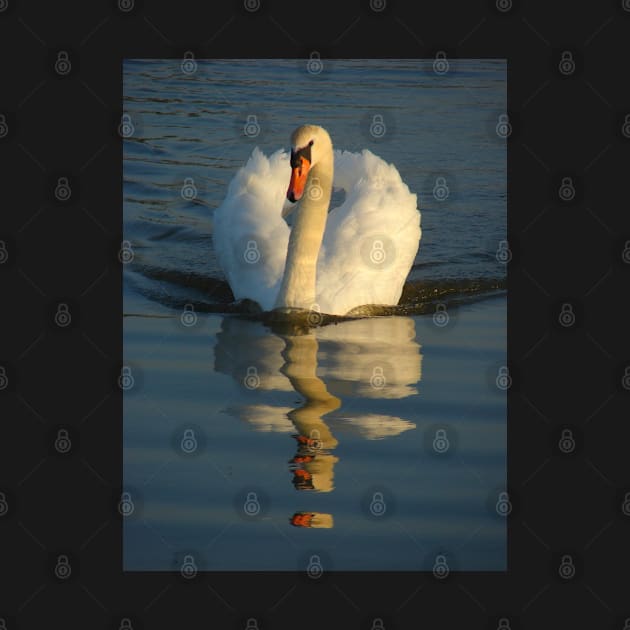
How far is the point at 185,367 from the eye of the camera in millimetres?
10445

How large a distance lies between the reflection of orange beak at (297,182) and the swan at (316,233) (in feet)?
0.04

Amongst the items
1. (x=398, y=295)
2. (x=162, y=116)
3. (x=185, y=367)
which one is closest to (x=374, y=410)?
(x=185, y=367)

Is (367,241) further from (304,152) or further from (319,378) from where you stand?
(319,378)

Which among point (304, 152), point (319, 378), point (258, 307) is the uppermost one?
point (304, 152)

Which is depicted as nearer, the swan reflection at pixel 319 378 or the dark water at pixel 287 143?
the swan reflection at pixel 319 378

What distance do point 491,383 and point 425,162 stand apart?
5.95 m

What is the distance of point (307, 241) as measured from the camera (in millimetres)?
11367

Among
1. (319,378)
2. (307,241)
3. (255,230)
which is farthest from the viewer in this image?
(255,230)

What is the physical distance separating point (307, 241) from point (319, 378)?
1594mm

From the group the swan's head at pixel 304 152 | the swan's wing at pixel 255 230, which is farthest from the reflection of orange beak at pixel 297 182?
the swan's wing at pixel 255 230

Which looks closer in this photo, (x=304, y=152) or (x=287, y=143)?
(x=304, y=152)

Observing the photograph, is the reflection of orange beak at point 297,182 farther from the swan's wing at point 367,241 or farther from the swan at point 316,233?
the swan's wing at point 367,241

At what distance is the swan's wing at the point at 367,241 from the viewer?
11438mm

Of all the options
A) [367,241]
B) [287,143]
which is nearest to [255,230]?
[367,241]
